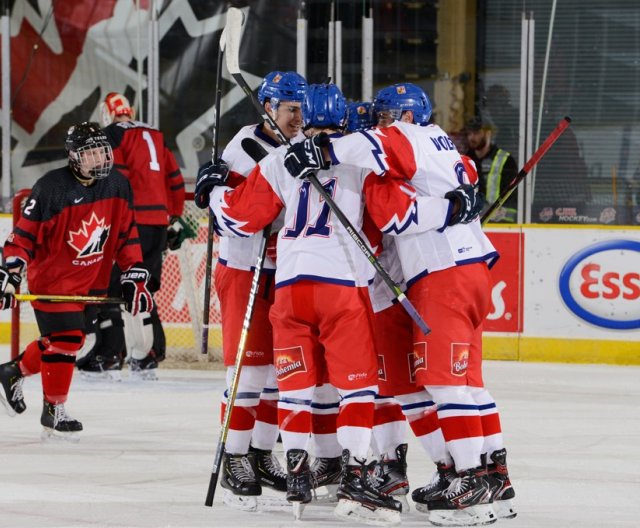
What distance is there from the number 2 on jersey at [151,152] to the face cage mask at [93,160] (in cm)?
155

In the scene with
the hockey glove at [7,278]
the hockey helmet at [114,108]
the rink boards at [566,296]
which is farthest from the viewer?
the rink boards at [566,296]

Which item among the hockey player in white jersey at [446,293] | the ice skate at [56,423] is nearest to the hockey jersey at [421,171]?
the hockey player in white jersey at [446,293]

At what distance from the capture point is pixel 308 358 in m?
3.49

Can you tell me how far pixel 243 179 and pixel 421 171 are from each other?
0.54 metres

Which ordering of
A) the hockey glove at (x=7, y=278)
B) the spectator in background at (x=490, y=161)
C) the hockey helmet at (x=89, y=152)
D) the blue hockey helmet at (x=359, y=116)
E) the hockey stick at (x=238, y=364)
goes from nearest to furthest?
1. the hockey stick at (x=238, y=364)
2. the blue hockey helmet at (x=359, y=116)
3. the hockey glove at (x=7, y=278)
4. the hockey helmet at (x=89, y=152)
5. the spectator in background at (x=490, y=161)

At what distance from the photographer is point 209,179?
3.68 metres

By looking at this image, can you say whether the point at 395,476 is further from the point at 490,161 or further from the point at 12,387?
the point at 490,161

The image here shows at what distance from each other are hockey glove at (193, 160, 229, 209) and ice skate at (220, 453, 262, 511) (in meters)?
0.71

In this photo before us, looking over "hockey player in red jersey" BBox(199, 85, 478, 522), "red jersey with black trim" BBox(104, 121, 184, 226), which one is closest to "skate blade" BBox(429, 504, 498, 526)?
"hockey player in red jersey" BBox(199, 85, 478, 522)

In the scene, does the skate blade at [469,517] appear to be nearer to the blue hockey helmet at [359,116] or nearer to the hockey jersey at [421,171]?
the hockey jersey at [421,171]

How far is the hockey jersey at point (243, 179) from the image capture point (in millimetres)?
3805

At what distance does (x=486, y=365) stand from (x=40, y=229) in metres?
2.95

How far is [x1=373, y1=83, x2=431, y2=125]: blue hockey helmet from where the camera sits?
3.65m

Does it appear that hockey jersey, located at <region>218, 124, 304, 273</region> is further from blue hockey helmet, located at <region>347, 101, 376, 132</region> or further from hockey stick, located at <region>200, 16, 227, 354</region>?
blue hockey helmet, located at <region>347, 101, 376, 132</region>
